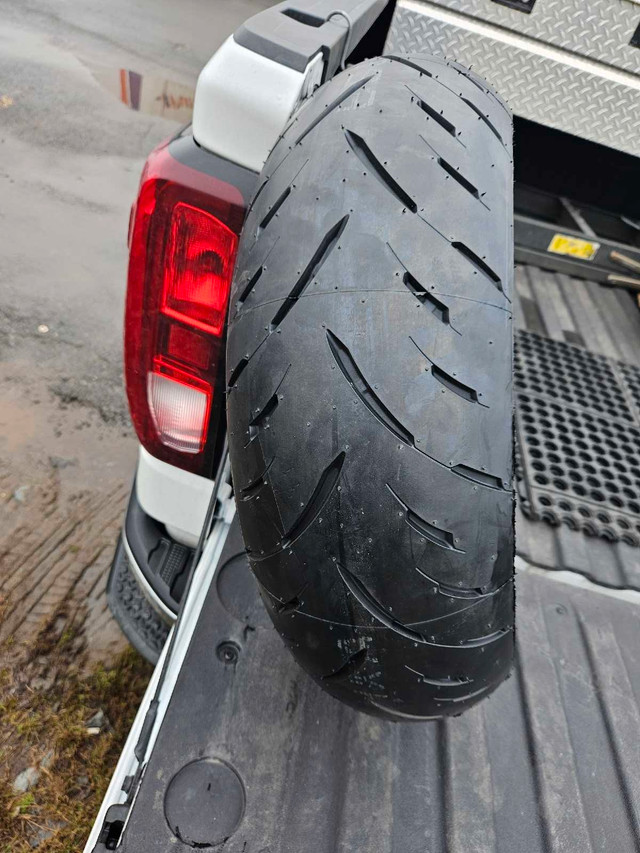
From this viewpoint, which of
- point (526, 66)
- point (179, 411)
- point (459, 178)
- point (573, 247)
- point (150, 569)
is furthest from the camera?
point (573, 247)

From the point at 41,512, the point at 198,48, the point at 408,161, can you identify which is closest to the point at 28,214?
the point at 41,512

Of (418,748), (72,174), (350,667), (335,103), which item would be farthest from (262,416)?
(72,174)

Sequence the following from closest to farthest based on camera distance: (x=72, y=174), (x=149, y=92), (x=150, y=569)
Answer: (x=150, y=569) < (x=72, y=174) < (x=149, y=92)

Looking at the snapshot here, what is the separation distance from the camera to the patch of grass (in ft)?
5.46

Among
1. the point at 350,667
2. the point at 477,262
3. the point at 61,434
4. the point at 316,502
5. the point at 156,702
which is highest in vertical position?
the point at 477,262

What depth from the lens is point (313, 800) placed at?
1.10 metres

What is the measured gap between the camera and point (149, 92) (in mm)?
5992

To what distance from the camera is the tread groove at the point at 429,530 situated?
83 centimetres

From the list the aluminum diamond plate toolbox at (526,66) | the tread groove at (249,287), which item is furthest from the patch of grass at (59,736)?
the aluminum diamond plate toolbox at (526,66)

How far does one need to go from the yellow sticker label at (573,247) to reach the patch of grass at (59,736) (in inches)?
104

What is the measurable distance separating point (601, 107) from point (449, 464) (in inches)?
83.3

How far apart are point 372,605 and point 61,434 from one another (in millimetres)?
2232

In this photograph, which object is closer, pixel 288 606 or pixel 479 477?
pixel 479 477

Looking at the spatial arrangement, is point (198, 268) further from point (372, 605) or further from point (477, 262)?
point (372, 605)
